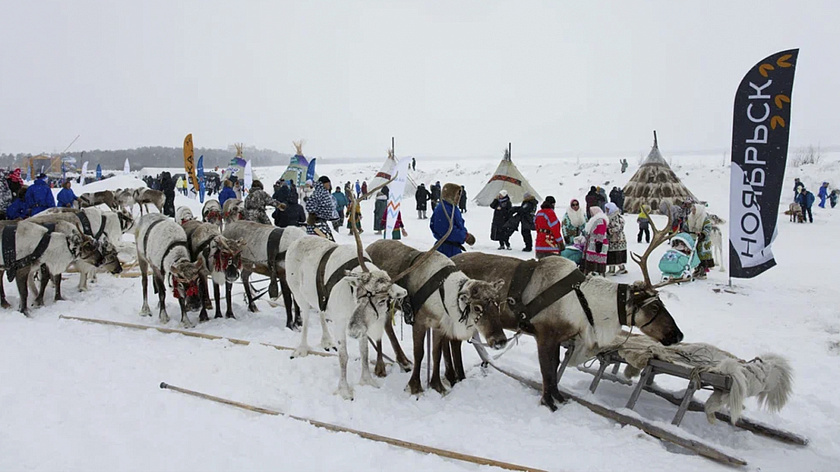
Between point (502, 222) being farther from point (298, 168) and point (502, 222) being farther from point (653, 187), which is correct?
point (298, 168)

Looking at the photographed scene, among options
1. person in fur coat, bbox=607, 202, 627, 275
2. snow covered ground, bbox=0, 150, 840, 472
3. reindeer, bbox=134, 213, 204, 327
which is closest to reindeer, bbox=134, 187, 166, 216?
snow covered ground, bbox=0, 150, 840, 472

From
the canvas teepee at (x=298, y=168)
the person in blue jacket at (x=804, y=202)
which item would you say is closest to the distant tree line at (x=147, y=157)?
the canvas teepee at (x=298, y=168)

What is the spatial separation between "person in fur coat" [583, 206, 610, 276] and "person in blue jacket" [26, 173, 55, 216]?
11.6 m

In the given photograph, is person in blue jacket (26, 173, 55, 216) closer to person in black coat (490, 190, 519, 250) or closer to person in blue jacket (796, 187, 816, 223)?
person in black coat (490, 190, 519, 250)

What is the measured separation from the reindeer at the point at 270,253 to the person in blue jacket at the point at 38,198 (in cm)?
647

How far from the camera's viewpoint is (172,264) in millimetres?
6480

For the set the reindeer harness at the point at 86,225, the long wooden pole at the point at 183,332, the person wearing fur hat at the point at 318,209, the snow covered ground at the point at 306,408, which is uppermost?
the person wearing fur hat at the point at 318,209

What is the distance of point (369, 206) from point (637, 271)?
16.7 m

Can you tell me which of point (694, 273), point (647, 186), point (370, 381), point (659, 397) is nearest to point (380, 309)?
point (370, 381)

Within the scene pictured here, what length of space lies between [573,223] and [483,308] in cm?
Answer: 699

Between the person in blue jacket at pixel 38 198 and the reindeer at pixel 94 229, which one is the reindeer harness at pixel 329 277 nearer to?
the reindeer at pixel 94 229

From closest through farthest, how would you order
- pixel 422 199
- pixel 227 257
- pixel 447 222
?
pixel 447 222 < pixel 227 257 < pixel 422 199

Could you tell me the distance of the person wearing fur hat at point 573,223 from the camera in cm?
1042

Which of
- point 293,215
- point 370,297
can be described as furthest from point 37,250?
point 370,297
